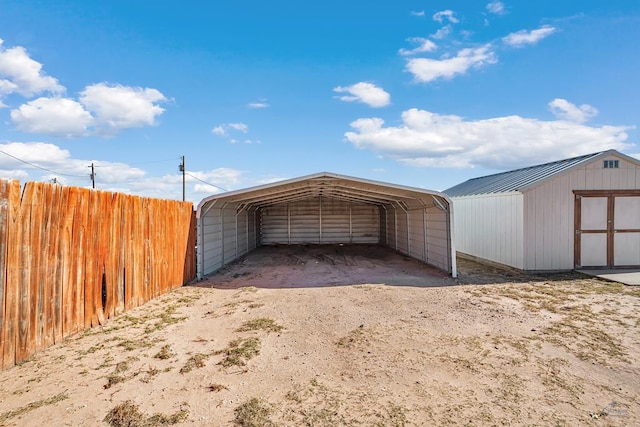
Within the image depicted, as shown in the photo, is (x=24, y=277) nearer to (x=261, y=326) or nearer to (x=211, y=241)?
(x=261, y=326)

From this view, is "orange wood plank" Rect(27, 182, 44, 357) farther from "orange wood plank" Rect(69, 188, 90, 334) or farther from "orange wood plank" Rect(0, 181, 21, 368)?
"orange wood plank" Rect(69, 188, 90, 334)

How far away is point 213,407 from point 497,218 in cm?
992

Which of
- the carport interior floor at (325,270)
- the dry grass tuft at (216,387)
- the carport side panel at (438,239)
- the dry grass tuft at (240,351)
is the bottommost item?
the carport interior floor at (325,270)

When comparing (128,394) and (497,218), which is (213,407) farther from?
(497,218)

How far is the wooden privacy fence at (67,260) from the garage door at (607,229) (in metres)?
10.0

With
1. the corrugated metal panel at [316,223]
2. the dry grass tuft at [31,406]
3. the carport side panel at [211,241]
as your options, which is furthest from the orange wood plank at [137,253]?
the corrugated metal panel at [316,223]

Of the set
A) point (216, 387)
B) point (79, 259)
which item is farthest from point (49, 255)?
point (216, 387)

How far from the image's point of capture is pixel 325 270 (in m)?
10.1

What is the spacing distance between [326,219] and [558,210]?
31.2 feet

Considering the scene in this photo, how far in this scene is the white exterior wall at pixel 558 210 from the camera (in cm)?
938

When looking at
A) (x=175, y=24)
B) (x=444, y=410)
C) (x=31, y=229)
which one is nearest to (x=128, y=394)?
(x=31, y=229)

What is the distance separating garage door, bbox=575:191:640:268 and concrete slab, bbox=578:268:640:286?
0.30m

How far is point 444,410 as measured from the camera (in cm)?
287

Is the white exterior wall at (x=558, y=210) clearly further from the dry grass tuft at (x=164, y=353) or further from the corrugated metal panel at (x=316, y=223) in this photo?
the dry grass tuft at (x=164, y=353)
